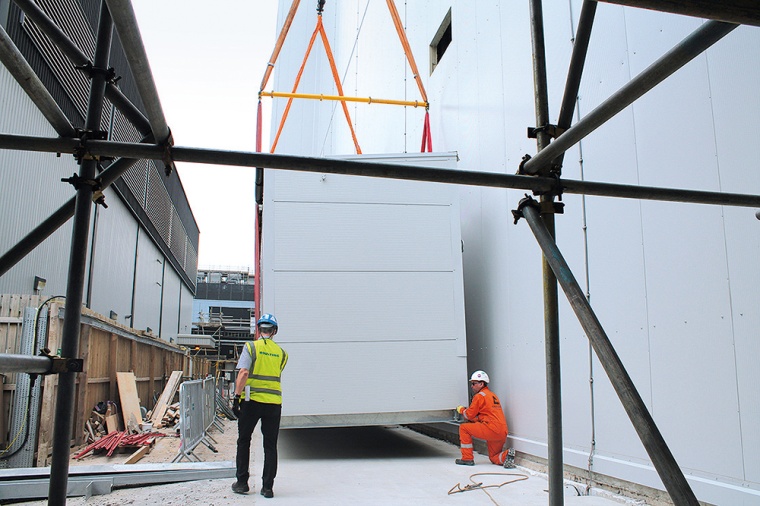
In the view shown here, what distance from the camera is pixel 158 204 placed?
104 ft

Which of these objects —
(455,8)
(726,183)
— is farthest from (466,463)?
(455,8)

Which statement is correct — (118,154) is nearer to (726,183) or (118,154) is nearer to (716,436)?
(726,183)

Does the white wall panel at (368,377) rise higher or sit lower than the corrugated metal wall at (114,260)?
lower

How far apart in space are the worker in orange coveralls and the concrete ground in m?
0.15

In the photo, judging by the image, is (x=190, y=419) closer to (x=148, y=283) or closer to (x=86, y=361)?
(x=86, y=361)

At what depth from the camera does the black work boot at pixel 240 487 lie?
5867 millimetres

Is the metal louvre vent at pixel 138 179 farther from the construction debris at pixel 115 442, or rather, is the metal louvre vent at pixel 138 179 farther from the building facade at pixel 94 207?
the construction debris at pixel 115 442

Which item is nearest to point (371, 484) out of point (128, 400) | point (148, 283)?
point (128, 400)

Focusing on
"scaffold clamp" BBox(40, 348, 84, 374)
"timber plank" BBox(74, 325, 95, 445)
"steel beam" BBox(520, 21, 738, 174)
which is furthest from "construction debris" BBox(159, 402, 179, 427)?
"steel beam" BBox(520, 21, 738, 174)

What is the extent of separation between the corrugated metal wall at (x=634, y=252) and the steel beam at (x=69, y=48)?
4054mm

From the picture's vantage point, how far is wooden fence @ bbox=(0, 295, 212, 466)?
8641 millimetres

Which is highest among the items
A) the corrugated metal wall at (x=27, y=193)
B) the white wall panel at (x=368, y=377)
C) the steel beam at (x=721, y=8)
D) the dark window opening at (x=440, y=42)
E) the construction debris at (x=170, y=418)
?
the dark window opening at (x=440, y=42)

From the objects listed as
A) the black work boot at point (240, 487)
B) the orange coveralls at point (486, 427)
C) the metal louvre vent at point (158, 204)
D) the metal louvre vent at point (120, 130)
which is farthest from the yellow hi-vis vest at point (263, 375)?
the metal louvre vent at point (158, 204)

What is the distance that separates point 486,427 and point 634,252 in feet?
10.0
